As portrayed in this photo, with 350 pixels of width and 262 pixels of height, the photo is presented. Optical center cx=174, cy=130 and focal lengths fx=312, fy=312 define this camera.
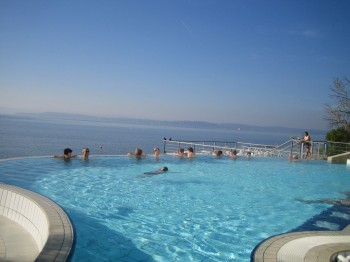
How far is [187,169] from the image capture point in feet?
46.3

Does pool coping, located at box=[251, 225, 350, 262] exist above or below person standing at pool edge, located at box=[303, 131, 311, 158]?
below

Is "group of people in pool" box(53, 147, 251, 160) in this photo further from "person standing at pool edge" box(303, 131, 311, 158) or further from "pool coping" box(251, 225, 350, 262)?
"pool coping" box(251, 225, 350, 262)

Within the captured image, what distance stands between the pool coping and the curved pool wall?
2.73 m

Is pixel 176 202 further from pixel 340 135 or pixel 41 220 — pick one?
pixel 340 135

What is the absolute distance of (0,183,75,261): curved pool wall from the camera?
4251 millimetres

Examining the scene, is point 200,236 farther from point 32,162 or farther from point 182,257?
point 32,162

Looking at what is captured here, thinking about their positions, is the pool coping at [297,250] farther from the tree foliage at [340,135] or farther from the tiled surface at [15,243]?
the tree foliage at [340,135]

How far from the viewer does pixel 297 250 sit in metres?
4.54

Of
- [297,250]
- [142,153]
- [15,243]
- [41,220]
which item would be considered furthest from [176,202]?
[142,153]

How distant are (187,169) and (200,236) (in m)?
8.16

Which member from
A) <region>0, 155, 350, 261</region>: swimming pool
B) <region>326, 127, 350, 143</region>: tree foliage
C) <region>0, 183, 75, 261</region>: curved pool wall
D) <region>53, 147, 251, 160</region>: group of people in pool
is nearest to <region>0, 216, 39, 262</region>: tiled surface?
<region>0, 183, 75, 261</region>: curved pool wall

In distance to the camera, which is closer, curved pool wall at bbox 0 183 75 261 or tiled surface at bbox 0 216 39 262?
curved pool wall at bbox 0 183 75 261

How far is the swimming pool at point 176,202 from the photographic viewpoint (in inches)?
215

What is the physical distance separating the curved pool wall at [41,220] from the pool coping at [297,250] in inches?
107
